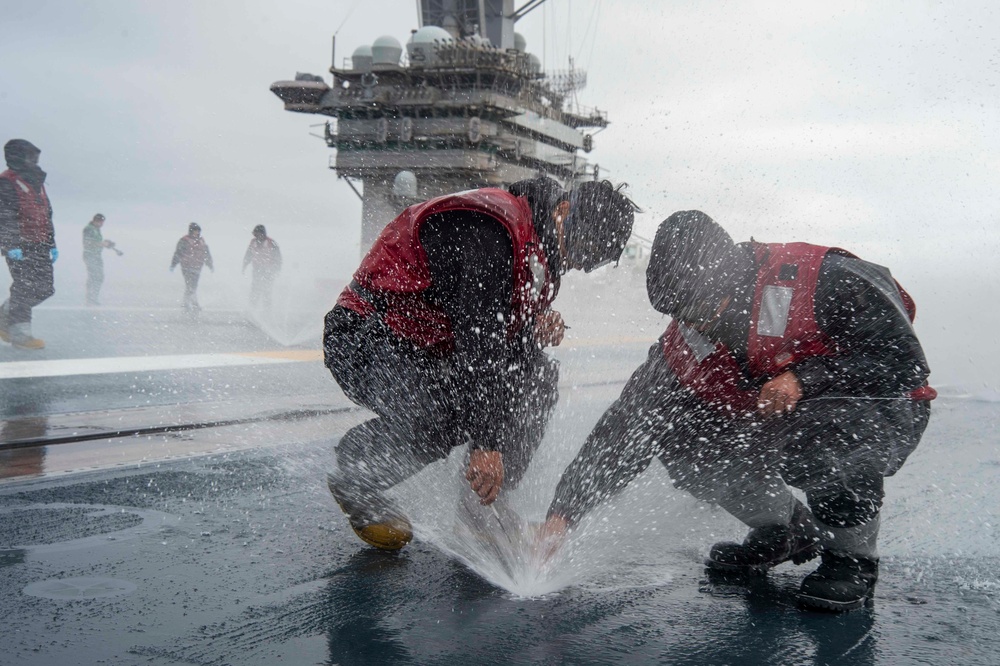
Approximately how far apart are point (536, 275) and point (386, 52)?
3999 cm

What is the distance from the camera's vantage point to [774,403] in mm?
2637

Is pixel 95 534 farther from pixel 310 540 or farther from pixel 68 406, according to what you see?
pixel 68 406

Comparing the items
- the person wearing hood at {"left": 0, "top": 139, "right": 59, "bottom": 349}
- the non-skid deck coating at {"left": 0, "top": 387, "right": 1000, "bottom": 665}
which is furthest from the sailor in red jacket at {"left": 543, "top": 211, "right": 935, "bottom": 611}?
the person wearing hood at {"left": 0, "top": 139, "right": 59, "bottom": 349}

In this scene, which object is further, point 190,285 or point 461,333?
point 190,285

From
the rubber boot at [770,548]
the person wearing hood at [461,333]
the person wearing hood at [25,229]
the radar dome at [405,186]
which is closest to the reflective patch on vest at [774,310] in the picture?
the person wearing hood at [461,333]

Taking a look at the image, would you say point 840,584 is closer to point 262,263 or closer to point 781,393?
point 781,393

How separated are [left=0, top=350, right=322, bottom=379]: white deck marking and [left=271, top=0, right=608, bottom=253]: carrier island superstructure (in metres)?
28.1

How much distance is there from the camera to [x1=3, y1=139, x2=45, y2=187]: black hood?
8.35m

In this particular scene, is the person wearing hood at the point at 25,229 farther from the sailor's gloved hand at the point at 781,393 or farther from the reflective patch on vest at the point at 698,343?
the sailor's gloved hand at the point at 781,393

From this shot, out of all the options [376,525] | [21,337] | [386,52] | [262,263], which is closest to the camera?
[376,525]

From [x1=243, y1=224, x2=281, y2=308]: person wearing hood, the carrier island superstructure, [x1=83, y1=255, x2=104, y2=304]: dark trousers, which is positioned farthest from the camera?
the carrier island superstructure

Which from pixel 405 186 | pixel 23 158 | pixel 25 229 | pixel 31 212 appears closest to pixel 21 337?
pixel 25 229

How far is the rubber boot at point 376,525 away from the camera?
280 centimetres

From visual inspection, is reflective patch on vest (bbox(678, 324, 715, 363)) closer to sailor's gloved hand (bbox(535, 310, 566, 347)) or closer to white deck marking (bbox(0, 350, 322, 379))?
sailor's gloved hand (bbox(535, 310, 566, 347))
